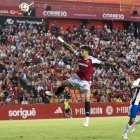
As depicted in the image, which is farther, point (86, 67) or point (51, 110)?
point (51, 110)

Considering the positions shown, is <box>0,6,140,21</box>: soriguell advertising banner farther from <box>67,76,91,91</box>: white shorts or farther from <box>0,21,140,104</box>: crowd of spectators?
<box>67,76,91,91</box>: white shorts

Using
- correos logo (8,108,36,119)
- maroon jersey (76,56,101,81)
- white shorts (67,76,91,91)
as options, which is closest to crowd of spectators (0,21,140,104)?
correos logo (8,108,36,119)

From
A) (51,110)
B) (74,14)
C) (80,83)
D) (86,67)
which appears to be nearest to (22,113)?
(51,110)

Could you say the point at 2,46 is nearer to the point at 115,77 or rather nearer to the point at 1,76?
the point at 1,76

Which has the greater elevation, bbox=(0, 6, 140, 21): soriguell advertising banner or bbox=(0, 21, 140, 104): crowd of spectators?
bbox=(0, 6, 140, 21): soriguell advertising banner

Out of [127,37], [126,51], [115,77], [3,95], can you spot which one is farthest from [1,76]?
[127,37]

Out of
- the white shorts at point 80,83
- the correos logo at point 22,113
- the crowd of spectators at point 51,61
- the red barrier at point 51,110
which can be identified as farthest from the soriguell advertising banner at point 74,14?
the white shorts at point 80,83

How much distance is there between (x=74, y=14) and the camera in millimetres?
50250

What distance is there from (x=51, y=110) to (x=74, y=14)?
60.6 feet

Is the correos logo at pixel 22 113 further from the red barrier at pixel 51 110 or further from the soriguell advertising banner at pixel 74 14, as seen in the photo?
the soriguell advertising banner at pixel 74 14

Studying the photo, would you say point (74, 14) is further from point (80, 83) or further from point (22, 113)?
point (80, 83)

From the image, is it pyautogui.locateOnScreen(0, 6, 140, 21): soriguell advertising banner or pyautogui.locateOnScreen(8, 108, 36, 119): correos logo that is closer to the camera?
pyautogui.locateOnScreen(8, 108, 36, 119): correos logo

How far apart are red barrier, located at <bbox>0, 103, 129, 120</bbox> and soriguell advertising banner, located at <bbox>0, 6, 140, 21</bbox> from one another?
12.5 m

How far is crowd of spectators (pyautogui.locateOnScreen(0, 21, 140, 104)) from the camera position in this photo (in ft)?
114
